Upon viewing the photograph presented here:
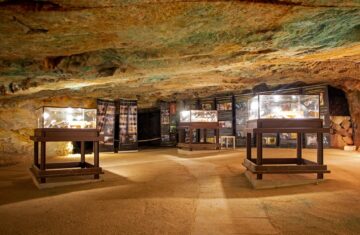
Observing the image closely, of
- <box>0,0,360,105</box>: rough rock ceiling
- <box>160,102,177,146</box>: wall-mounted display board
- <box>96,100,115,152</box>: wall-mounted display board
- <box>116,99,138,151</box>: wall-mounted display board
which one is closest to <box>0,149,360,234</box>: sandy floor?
<box>0,0,360,105</box>: rough rock ceiling

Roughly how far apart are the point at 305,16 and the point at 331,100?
1185 cm

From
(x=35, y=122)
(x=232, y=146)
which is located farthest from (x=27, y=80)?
(x=232, y=146)

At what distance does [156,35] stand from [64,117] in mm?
9831

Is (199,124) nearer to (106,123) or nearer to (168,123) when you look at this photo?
(168,123)

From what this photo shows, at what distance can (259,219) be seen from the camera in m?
4.23

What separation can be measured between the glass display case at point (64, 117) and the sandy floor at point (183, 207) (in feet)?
17.7

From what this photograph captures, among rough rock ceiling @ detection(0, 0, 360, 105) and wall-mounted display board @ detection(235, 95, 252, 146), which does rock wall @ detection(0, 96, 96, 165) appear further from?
wall-mounted display board @ detection(235, 95, 252, 146)

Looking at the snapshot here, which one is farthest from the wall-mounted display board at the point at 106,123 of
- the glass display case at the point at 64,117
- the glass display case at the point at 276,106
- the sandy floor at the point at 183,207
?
the glass display case at the point at 276,106

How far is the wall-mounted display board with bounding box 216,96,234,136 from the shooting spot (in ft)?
55.8

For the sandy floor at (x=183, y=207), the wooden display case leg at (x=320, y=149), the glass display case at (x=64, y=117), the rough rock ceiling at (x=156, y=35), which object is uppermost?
the rough rock ceiling at (x=156, y=35)

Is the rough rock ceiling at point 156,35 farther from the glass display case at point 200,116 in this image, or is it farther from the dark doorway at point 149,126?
the dark doorway at point 149,126

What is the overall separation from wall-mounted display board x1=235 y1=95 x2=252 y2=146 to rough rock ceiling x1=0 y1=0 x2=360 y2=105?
29.5 ft

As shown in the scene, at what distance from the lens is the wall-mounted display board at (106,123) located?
16.2m

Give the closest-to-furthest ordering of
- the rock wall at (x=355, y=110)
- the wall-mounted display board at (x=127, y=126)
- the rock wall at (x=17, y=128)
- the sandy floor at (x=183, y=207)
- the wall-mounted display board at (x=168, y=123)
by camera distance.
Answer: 1. the sandy floor at (x=183, y=207)
2. the rock wall at (x=17, y=128)
3. the rock wall at (x=355, y=110)
4. the wall-mounted display board at (x=127, y=126)
5. the wall-mounted display board at (x=168, y=123)
